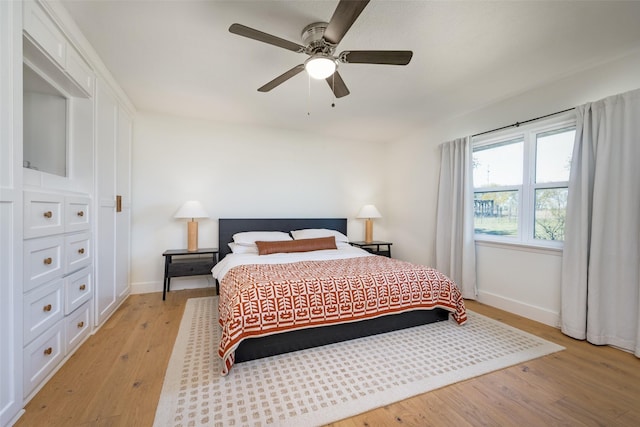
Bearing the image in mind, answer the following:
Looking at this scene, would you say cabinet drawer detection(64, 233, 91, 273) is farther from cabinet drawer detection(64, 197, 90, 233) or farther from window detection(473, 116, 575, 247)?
window detection(473, 116, 575, 247)

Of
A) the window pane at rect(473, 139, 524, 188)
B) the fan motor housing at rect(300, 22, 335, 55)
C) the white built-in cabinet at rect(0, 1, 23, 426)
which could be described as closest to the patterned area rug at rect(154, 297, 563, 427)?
the white built-in cabinet at rect(0, 1, 23, 426)

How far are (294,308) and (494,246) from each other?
2.61 metres

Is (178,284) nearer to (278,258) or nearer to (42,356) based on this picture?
(278,258)

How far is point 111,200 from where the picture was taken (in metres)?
2.76

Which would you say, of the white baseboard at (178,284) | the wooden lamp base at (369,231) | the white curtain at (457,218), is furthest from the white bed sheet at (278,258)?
the white curtain at (457,218)

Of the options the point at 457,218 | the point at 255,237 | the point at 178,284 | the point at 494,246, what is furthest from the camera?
the point at 178,284

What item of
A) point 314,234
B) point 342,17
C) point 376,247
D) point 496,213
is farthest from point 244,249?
point 496,213

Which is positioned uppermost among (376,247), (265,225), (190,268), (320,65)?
(320,65)

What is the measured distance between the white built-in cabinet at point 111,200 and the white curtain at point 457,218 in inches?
156

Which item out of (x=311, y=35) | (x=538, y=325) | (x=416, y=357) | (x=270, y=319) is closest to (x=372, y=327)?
(x=416, y=357)

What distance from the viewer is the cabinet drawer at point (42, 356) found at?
153cm

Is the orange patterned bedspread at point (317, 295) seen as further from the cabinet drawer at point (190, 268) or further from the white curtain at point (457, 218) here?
the cabinet drawer at point (190, 268)

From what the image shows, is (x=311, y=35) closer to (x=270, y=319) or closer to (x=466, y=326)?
(x=270, y=319)

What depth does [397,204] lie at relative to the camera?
475 cm
